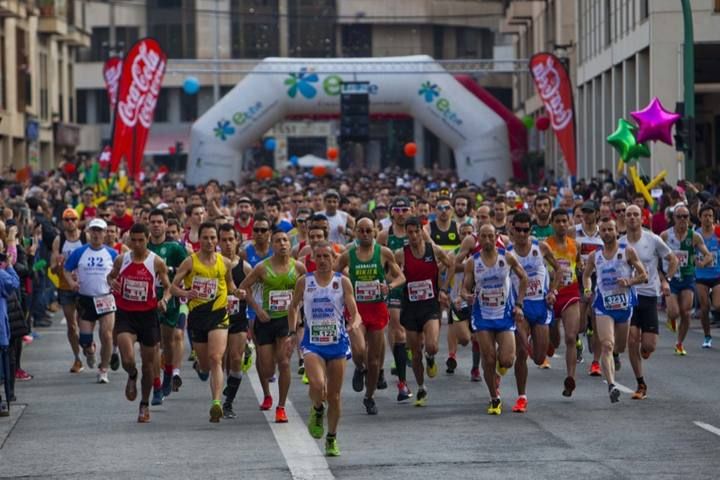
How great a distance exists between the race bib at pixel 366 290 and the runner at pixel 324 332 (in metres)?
1.77

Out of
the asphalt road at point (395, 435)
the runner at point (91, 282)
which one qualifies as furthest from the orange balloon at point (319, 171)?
the asphalt road at point (395, 435)

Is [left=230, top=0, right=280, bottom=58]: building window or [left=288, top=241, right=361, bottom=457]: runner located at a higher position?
[left=230, top=0, right=280, bottom=58]: building window

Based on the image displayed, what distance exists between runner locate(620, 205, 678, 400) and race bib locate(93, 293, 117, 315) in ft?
17.2

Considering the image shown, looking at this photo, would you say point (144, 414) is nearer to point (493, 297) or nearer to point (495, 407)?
point (495, 407)

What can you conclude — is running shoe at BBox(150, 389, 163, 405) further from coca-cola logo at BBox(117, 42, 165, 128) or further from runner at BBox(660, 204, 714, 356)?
coca-cola logo at BBox(117, 42, 165, 128)

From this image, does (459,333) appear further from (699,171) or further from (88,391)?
(699,171)

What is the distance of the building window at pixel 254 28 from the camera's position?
9338cm

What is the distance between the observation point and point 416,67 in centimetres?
4441

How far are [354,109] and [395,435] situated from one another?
30.1 m

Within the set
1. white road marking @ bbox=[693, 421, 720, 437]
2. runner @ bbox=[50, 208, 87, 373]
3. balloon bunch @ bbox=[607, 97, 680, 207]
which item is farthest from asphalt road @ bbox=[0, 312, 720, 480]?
balloon bunch @ bbox=[607, 97, 680, 207]

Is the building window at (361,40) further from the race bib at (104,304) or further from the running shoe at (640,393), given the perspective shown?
the running shoe at (640,393)

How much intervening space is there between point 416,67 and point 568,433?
3158 cm

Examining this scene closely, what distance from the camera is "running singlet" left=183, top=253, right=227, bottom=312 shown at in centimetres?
1485

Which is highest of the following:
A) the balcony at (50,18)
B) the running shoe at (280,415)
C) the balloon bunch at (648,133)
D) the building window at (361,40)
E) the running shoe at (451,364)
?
the building window at (361,40)
